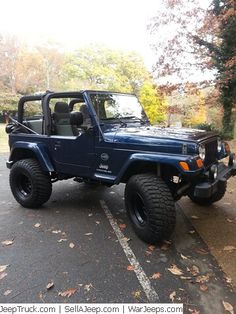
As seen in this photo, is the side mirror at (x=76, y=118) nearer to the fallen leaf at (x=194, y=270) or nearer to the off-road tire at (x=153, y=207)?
the off-road tire at (x=153, y=207)

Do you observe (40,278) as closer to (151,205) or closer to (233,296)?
(151,205)

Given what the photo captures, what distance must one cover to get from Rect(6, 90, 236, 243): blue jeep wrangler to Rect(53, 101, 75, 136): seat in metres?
0.02

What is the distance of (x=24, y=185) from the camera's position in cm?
519

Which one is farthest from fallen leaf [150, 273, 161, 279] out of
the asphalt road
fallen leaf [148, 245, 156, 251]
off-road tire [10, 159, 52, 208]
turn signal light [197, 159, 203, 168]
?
off-road tire [10, 159, 52, 208]

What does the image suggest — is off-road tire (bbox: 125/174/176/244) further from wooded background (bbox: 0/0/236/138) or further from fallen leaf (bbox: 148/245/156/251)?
wooded background (bbox: 0/0/236/138)

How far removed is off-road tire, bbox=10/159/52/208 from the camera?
Answer: 4688 mm

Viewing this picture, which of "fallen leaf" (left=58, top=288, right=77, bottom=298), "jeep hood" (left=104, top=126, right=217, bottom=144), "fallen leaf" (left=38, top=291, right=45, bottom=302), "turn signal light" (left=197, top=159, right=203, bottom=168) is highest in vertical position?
"jeep hood" (left=104, top=126, right=217, bottom=144)

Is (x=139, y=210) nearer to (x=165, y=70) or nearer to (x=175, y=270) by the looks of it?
(x=175, y=270)

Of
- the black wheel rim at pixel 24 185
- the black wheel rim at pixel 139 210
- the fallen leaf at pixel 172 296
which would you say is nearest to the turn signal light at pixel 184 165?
the black wheel rim at pixel 139 210

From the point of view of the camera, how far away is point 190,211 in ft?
15.9

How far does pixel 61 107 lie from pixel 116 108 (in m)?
1.03

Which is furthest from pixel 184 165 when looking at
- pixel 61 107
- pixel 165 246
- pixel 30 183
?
pixel 30 183

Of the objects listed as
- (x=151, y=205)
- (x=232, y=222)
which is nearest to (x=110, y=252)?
(x=151, y=205)

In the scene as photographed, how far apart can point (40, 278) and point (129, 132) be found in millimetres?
2200
